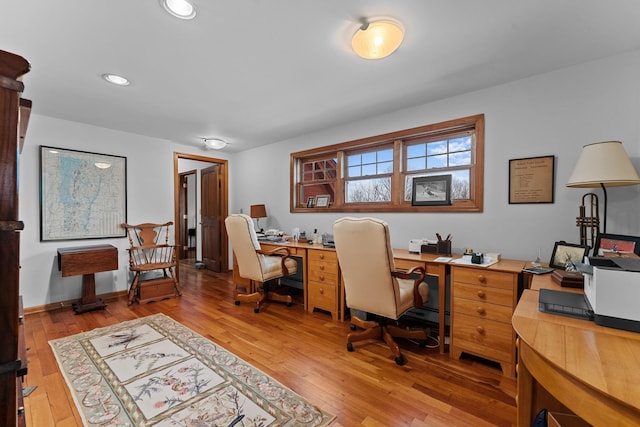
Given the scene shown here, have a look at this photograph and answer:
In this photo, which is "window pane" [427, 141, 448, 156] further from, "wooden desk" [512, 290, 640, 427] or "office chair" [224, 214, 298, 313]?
"wooden desk" [512, 290, 640, 427]

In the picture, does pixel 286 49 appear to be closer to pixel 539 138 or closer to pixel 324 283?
pixel 539 138

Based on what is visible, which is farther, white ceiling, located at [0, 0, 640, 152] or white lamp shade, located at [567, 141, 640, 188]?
white lamp shade, located at [567, 141, 640, 188]

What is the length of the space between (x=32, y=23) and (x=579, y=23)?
337cm

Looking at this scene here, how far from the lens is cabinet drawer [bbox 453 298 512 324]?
203 cm

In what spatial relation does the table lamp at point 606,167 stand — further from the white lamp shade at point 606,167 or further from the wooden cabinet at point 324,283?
the wooden cabinet at point 324,283

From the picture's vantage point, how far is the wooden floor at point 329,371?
1643 mm

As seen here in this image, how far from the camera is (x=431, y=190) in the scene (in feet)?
9.85

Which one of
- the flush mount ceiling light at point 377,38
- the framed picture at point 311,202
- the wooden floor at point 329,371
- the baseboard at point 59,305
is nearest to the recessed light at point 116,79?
the flush mount ceiling light at point 377,38

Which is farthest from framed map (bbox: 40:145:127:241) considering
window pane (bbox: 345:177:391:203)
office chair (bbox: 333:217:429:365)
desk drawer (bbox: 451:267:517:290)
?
desk drawer (bbox: 451:267:517:290)

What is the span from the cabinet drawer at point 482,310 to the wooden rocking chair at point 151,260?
3573 millimetres

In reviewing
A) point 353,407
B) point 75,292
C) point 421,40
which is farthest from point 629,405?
point 75,292

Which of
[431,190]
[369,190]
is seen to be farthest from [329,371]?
[369,190]

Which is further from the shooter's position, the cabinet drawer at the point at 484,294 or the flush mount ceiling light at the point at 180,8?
the cabinet drawer at the point at 484,294

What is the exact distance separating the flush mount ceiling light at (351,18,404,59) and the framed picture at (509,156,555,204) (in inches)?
61.0
